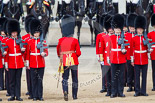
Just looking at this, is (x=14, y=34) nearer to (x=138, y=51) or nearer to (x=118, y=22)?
(x=118, y=22)

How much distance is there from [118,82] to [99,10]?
21.8ft

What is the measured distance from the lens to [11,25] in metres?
10.9

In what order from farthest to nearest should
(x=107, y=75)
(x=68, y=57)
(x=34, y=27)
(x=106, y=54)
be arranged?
(x=107, y=75) → (x=106, y=54) → (x=34, y=27) → (x=68, y=57)

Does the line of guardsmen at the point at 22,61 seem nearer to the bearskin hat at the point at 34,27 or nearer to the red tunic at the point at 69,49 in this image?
the bearskin hat at the point at 34,27

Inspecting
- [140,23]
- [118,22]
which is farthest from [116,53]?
[140,23]

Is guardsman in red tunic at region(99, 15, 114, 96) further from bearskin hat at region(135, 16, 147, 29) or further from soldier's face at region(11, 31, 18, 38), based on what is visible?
soldier's face at region(11, 31, 18, 38)

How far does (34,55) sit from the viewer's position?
34.9ft

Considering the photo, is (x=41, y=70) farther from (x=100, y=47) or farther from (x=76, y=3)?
(x=76, y=3)

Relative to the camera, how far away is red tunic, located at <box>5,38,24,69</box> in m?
10.6

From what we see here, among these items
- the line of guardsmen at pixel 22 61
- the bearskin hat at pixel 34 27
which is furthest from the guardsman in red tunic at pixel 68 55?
the bearskin hat at pixel 34 27

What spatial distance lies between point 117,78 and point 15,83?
→ 1.75m

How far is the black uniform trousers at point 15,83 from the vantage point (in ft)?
34.9

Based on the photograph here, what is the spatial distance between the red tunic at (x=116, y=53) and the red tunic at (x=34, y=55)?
1.15 metres

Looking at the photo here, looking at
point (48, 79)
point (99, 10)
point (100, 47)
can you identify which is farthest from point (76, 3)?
point (100, 47)
